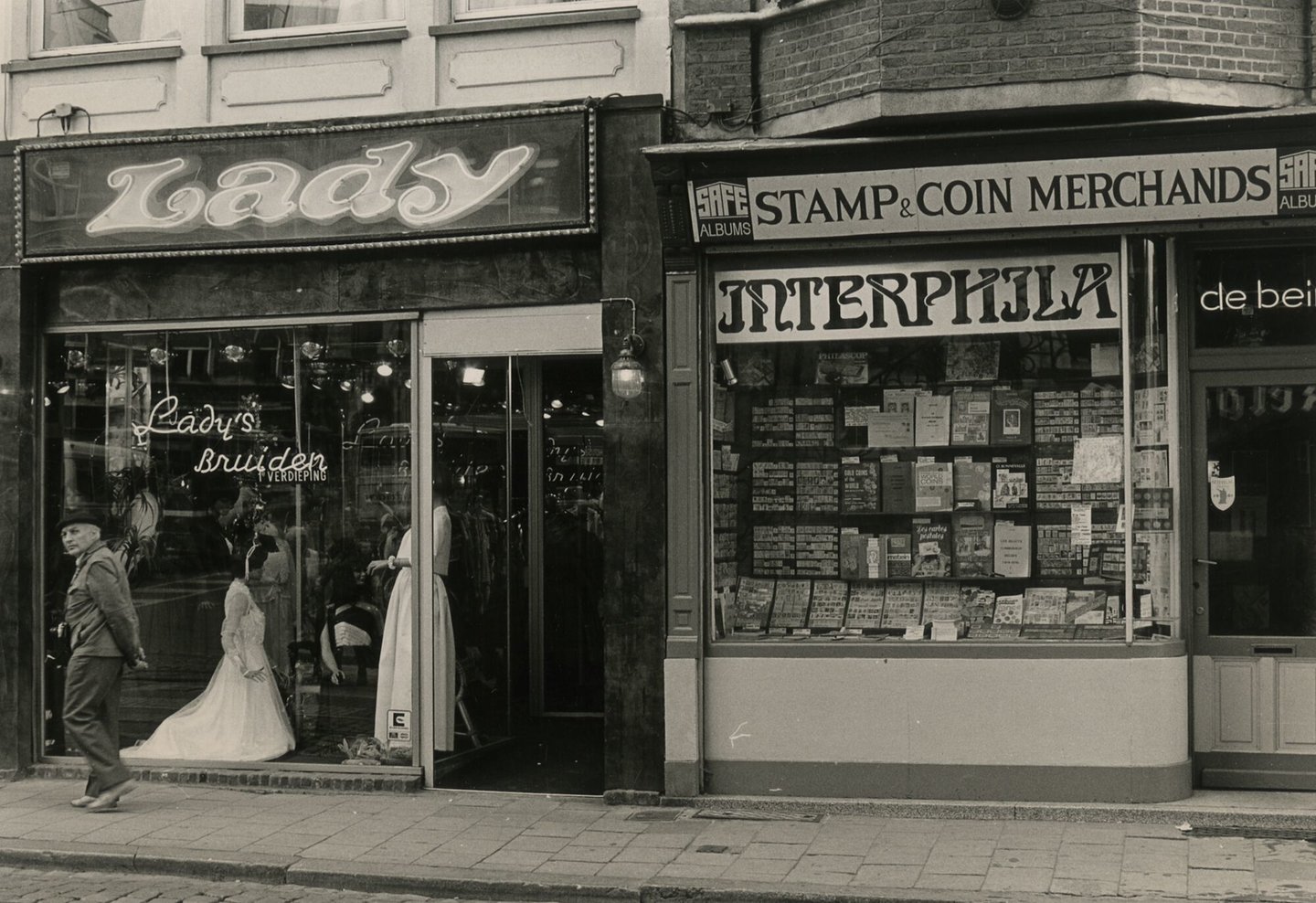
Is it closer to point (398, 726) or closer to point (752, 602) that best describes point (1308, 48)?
point (752, 602)

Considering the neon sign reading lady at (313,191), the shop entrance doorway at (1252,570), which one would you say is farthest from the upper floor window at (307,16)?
the shop entrance doorway at (1252,570)

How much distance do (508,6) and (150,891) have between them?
19.7 ft

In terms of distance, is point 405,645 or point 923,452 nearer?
point 923,452

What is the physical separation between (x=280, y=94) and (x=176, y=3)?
45.1 inches

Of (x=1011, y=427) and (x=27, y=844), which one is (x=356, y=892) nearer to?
(x=27, y=844)

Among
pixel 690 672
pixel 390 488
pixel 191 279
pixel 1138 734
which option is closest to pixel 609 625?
pixel 690 672

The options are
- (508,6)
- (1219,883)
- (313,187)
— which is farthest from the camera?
(508,6)

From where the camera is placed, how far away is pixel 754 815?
855cm

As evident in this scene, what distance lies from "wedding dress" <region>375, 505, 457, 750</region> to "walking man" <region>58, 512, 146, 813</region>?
1.63 m

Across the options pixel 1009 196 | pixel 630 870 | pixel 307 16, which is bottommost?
pixel 630 870

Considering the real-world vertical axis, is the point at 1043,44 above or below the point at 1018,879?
above

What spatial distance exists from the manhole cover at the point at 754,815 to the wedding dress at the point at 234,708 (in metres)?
3.18

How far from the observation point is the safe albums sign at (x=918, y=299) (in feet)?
28.5

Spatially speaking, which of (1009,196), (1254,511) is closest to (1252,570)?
(1254,511)
